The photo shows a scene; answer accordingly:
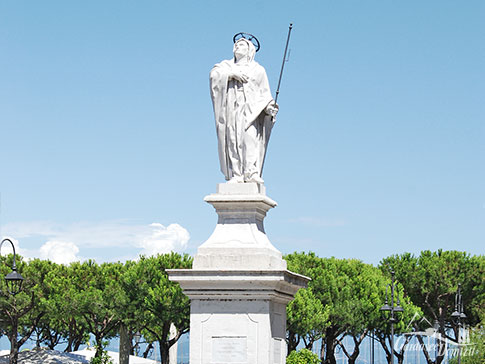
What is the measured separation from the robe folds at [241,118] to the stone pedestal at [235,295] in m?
0.73

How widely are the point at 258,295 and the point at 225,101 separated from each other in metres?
2.99

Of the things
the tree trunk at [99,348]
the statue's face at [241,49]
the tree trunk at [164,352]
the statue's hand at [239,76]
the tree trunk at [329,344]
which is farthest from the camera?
the tree trunk at [329,344]

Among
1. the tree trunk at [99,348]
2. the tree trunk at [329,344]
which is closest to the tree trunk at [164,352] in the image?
the tree trunk at [99,348]

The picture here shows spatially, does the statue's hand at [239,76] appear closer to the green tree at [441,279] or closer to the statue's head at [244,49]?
the statue's head at [244,49]

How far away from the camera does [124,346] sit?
54125 mm

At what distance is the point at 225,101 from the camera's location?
13.0m

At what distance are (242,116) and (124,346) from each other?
142 ft

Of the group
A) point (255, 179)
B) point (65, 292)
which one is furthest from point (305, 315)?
point (255, 179)

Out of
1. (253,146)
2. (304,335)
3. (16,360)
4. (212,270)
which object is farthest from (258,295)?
(16,360)

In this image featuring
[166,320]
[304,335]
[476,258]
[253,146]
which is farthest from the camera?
[476,258]

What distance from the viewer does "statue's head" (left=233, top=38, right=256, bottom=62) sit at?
13.2 metres

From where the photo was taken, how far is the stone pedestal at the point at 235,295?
39.0 ft

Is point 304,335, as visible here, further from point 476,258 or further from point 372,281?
point 476,258

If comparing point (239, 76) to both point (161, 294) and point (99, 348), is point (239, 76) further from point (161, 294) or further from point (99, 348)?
point (99, 348)
